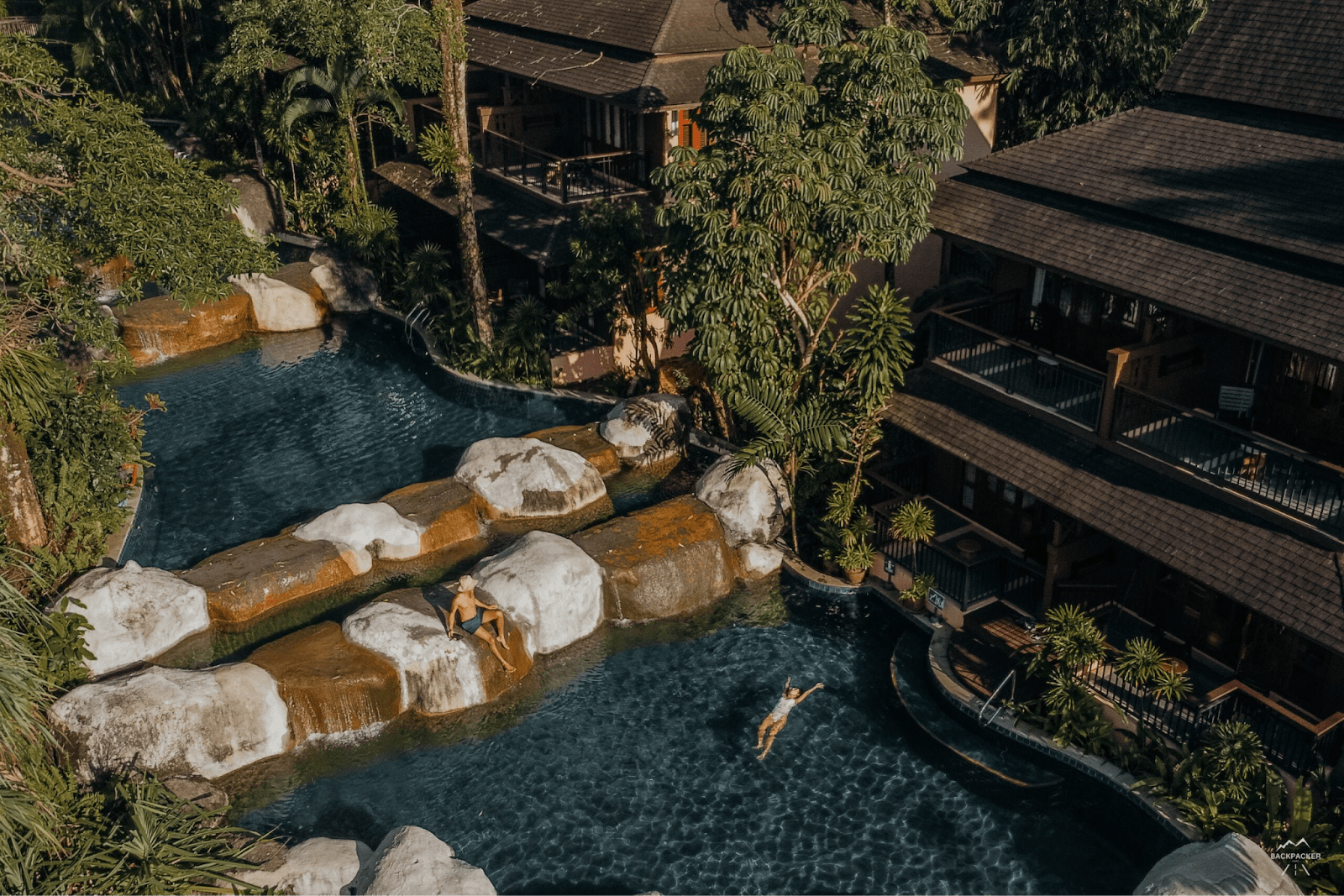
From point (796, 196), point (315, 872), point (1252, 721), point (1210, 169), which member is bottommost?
point (315, 872)

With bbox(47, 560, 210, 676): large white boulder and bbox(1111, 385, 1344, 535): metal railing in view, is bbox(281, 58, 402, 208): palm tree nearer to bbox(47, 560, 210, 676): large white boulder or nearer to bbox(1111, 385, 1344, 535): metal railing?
bbox(47, 560, 210, 676): large white boulder

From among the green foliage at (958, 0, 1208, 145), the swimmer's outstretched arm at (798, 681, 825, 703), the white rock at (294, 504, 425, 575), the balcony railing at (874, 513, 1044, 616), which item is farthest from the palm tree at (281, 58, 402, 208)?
the swimmer's outstretched arm at (798, 681, 825, 703)

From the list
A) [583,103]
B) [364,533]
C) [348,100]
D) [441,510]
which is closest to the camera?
[364,533]

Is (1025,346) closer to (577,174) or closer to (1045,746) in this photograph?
(1045,746)

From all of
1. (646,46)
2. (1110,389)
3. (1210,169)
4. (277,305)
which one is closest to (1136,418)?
(1110,389)

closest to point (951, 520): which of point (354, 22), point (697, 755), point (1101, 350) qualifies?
point (1101, 350)

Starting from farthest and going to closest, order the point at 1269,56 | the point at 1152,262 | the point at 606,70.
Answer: the point at 606,70, the point at 1269,56, the point at 1152,262

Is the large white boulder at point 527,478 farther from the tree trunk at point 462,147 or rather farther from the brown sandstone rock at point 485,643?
the tree trunk at point 462,147
